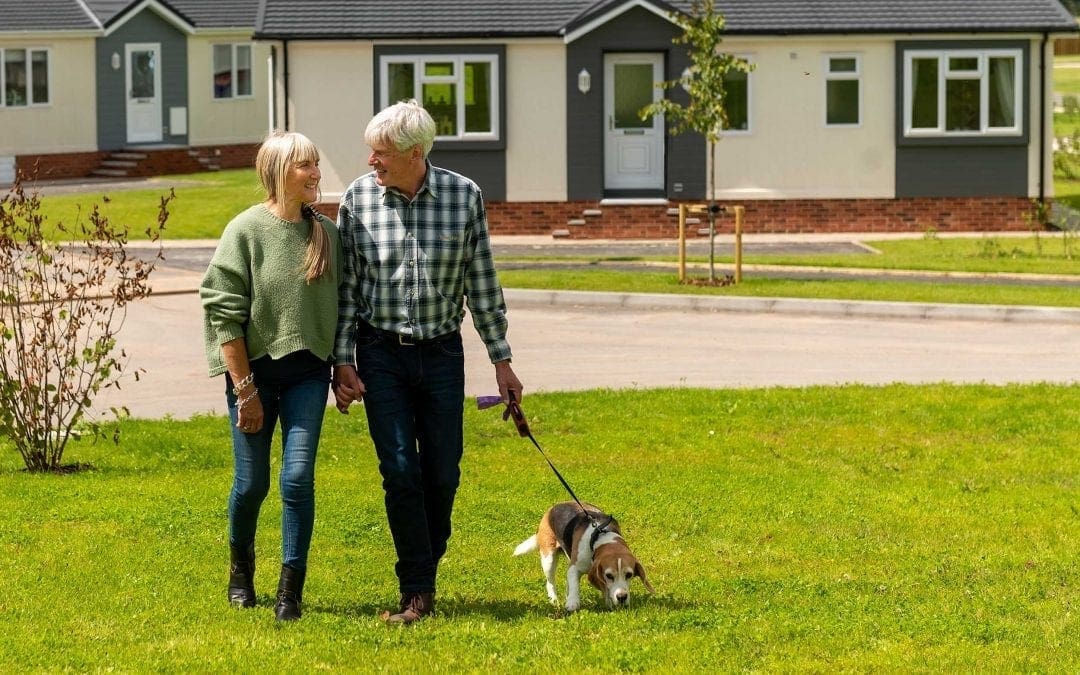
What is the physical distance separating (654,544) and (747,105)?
2251cm

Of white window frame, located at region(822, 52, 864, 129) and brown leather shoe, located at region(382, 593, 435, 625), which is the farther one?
white window frame, located at region(822, 52, 864, 129)

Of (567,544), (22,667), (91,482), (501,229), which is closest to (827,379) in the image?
(91,482)

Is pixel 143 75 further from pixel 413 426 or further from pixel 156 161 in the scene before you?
pixel 413 426

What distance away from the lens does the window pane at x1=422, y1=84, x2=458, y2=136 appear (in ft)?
99.8

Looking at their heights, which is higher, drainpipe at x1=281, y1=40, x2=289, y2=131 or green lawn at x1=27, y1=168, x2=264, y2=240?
drainpipe at x1=281, y1=40, x2=289, y2=131

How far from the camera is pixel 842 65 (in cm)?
3055

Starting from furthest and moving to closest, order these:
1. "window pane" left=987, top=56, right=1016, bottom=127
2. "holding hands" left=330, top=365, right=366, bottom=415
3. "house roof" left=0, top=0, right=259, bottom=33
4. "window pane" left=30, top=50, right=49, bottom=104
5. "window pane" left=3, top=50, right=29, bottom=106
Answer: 1. "window pane" left=30, top=50, right=49, bottom=104
2. "house roof" left=0, top=0, right=259, bottom=33
3. "window pane" left=3, top=50, right=29, bottom=106
4. "window pane" left=987, top=56, right=1016, bottom=127
5. "holding hands" left=330, top=365, right=366, bottom=415

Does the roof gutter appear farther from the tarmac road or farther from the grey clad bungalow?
the tarmac road

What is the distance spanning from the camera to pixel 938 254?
2605 cm

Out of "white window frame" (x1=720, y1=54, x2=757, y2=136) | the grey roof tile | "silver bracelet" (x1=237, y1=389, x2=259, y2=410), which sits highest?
the grey roof tile

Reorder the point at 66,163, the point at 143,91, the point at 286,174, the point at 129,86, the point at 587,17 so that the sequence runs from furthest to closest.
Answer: the point at 143,91 → the point at 129,86 → the point at 66,163 → the point at 587,17 → the point at 286,174

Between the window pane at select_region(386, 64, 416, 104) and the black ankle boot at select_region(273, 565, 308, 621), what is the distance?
78.0 feet

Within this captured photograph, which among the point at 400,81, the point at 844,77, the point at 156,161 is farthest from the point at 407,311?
the point at 156,161

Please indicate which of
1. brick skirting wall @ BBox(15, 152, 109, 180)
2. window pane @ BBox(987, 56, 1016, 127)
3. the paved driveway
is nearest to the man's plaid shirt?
the paved driveway
